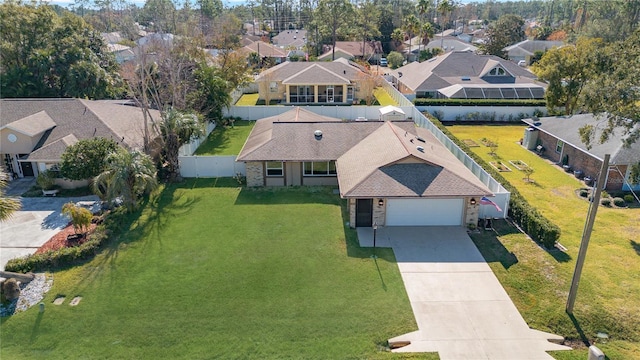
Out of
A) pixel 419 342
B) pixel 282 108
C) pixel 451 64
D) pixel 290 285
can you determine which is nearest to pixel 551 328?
pixel 419 342

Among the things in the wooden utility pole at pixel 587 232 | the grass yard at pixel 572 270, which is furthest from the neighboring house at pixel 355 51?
the wooden utility pole at pixel 587 232

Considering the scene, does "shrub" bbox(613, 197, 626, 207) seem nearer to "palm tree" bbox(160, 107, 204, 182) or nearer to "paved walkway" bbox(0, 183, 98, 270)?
"palm tree" bbox(160, 107, 204, 182)

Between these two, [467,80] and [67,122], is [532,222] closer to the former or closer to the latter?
[67,122]

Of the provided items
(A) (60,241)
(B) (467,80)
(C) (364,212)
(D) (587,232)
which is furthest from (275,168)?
(B) (467,80)

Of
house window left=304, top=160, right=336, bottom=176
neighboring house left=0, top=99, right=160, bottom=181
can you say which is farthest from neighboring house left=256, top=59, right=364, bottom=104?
house window left=304, top=160, right=336, bottom=176

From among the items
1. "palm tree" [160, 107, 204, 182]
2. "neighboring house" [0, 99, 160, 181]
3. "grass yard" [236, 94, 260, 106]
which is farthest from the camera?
"grass yard" [236, 94, 260, 106]

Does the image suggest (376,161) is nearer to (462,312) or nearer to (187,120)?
(462,312)
